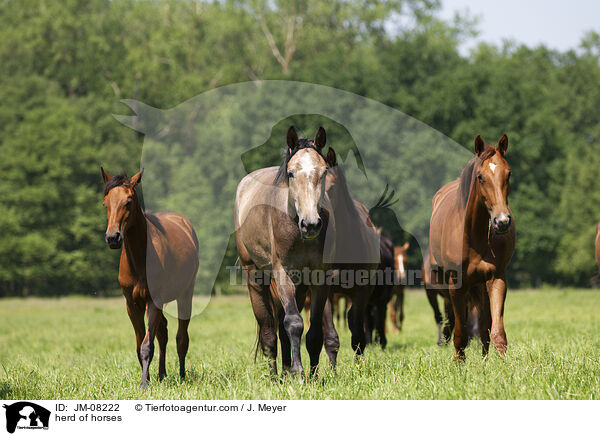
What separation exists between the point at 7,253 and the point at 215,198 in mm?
26659

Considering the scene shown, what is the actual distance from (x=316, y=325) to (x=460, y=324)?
5.79 ft

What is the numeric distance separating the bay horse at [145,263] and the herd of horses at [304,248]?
0.5 inches

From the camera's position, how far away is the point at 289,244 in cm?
612

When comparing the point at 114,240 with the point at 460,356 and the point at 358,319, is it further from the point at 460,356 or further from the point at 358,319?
the point at 460,356

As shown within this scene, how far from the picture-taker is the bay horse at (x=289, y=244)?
18.9 feet

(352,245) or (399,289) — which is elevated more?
(352,245)

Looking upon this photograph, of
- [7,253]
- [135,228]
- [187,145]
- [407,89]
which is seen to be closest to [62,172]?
[7,253]

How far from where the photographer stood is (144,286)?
7227 mm

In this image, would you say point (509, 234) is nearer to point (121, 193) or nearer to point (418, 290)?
point (121, 193)

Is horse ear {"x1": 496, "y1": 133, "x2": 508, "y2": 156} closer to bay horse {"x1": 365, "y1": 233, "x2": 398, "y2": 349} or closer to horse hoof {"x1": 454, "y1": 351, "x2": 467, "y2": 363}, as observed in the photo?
horse hoof {"x1": 454, "y1": 351, "x2": 467, "y2": 363}

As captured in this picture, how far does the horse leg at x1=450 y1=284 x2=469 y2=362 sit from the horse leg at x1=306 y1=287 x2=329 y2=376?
5.30ft
